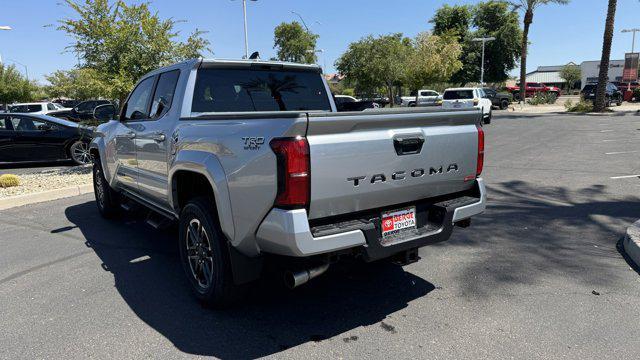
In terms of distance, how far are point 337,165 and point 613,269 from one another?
3.09 meters

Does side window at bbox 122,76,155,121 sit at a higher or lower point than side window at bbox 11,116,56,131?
higher

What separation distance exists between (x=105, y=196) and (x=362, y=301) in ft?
14.1

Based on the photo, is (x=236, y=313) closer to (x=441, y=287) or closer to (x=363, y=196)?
(x=363, y=196)

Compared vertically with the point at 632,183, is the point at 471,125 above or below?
above

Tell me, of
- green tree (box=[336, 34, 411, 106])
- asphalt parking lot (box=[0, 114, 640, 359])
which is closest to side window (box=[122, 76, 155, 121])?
asphalt parking lot (box=[0, 114, 640, 359])

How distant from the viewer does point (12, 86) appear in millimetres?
38531

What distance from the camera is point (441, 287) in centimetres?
400

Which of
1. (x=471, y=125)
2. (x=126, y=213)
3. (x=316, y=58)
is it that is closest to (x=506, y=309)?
(x=471, y=125)

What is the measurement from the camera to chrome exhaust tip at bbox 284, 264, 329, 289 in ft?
9.73

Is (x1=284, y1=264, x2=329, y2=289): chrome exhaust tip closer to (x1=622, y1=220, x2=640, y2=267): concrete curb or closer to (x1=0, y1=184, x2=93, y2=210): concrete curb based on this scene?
(x1=622, y1=220, x2=640, y2=267): concrete curb

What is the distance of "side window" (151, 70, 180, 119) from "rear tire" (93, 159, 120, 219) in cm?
212

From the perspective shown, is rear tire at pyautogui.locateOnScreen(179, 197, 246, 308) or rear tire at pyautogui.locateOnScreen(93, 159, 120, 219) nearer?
rear tire at pyautogui.locateOnScreen(179, 197, 246, 308)

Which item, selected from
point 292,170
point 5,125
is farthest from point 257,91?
point 5,125

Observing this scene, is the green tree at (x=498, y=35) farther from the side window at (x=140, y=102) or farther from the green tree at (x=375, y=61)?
the side window at (x=140, y=102)
